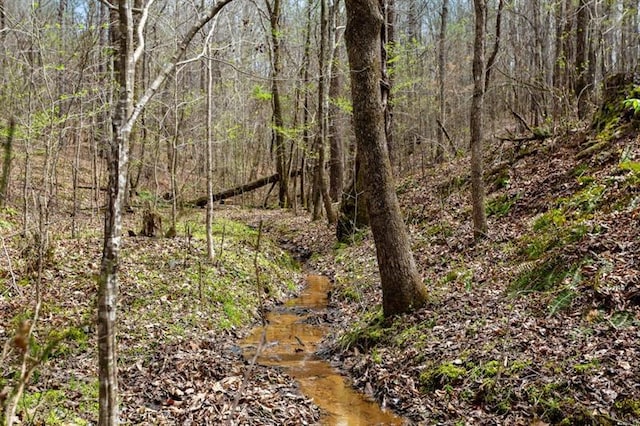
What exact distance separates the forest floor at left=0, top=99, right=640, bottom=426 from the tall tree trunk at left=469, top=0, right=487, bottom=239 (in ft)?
1.40

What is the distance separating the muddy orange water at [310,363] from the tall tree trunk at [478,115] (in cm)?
372

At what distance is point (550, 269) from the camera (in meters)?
6.82

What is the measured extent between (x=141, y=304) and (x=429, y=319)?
183 inches

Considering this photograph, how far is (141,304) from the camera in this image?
8016mm

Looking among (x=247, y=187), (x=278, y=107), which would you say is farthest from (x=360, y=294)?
(x=247, y=187)

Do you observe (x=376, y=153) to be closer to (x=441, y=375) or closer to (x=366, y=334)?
(x=366, y=334)

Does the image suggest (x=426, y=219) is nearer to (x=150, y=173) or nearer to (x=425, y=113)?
(x=425, y=113)

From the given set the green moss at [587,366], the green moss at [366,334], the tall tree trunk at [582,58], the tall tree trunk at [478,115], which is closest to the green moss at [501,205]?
the tall tree trunk at [478,115]

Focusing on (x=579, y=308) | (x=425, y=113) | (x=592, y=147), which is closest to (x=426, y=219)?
(x=592, y=147)

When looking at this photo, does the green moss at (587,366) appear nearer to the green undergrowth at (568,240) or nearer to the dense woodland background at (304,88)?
the green undergrowth at (568,240)

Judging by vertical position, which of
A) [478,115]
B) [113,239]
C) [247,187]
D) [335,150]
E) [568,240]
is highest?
[335,150]

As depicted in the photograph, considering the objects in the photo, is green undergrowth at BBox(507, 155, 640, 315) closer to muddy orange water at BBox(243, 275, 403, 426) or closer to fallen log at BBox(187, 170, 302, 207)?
muddy orange water at BBox(243, 275, 403, 426)

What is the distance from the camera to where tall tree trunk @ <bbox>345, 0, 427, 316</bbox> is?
7137mm

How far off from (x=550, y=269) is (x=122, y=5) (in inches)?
243
